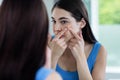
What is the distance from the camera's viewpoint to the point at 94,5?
89.6 inches

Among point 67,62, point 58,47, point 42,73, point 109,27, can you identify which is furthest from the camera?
point 109,27

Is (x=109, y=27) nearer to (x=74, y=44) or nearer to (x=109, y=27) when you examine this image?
(x=109, y=27)

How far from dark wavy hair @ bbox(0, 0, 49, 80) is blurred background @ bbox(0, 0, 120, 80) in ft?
4.85

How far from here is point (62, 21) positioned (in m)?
1.54

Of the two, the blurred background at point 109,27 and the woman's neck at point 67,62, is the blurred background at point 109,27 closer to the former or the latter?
the blurred background at point 109,27

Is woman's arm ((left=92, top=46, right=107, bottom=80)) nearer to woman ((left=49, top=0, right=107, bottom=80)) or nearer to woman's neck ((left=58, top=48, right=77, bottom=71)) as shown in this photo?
woman ((left=49, top=0, right=107, bottom=80))

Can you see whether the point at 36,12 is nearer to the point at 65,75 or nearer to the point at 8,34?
the point at 8,34

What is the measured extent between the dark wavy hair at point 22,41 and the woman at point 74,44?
0.71 m

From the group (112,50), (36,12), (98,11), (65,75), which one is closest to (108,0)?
(98,11)

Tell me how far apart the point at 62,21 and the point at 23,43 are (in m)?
0.75

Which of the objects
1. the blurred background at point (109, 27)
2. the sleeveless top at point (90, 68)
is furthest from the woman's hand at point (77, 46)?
the blurred background at point (109, 27)

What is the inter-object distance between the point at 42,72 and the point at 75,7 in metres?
0.82

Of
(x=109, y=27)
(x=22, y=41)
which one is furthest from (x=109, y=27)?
(x=22, y=41)

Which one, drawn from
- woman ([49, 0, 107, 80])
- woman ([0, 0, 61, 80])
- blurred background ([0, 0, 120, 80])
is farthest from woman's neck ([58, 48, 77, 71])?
woman ([0, 0, 61, 80])
